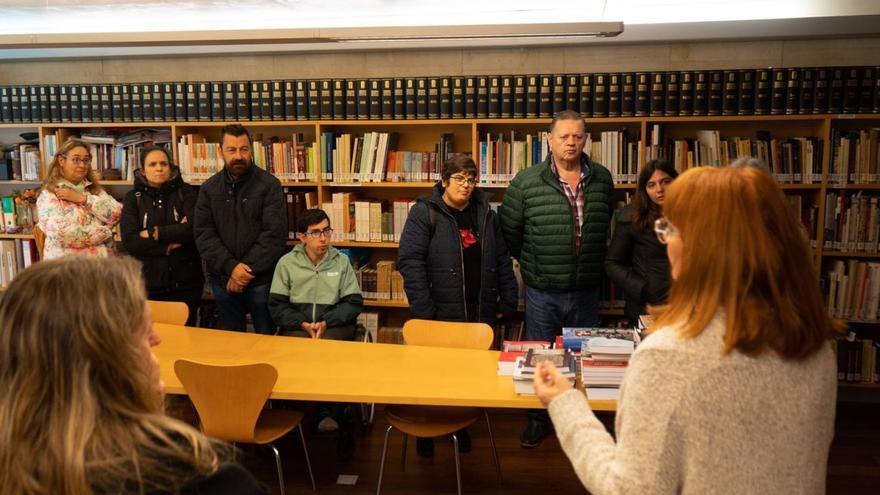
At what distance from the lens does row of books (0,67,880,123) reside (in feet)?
15.2

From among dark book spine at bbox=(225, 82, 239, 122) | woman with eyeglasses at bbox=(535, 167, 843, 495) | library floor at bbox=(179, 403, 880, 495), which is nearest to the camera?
woman with eyeglasses at bbox=(535, 167, 843, 495)

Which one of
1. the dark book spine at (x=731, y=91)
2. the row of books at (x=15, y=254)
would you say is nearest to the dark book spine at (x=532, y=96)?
the dark book spine at (x=731, y=91)

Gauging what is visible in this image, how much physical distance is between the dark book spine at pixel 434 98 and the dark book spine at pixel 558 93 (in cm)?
75

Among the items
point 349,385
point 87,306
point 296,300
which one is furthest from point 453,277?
point 87,306

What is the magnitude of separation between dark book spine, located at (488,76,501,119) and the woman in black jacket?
2.00m

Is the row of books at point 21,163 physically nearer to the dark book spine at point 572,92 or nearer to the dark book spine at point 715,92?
the dark book spine at point 572,92

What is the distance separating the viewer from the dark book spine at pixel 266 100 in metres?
5.19

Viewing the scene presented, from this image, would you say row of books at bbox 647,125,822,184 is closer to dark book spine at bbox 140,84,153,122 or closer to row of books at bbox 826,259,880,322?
row of books at bbox 826,259,880,322

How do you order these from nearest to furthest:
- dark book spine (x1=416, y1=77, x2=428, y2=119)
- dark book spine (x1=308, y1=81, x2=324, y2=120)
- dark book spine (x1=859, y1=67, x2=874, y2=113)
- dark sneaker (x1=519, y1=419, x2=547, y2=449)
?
dark sneaker (x1=519, y1=419, x2=547, y2=449) → dark book spine (x1=859, y1=67, x2=874, y2=113) → dark book spine (x1=416, y1=77, x2=428, y2=119) → dark book spine (x1=308, y1=81, x2=324, y2=120)

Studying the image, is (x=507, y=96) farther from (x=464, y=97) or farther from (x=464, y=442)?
(x=464, y=442)

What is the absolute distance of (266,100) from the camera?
521 cm

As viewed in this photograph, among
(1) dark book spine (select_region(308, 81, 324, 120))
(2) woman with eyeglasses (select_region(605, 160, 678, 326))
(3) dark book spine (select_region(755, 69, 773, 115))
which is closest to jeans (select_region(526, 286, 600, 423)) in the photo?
(2) woman with eyeglasses (select_region(605, 160, 678, 326))

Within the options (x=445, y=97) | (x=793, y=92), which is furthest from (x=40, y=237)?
(x=793, y=92)

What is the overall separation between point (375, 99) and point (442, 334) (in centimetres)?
196
